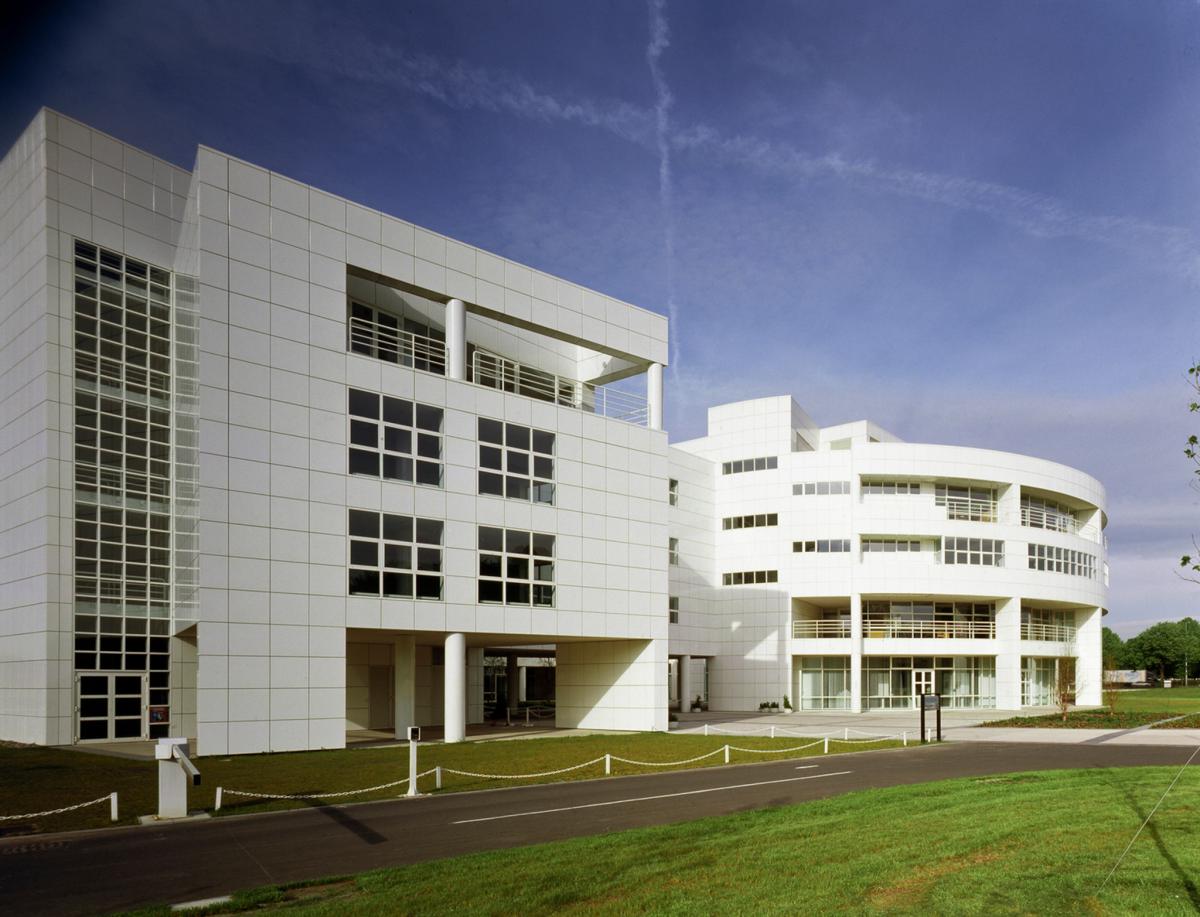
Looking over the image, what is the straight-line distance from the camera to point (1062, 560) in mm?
67562

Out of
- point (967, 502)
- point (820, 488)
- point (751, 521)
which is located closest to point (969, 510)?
point (967, 502)

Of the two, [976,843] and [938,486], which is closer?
[976,843]

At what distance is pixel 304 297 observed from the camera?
3291 centimetres

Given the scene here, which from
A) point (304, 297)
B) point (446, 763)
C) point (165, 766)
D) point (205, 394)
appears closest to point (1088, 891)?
point (165, 766)

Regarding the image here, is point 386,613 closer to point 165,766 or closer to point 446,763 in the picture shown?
point 446,763

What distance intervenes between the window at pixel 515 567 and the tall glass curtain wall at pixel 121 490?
13031 mm

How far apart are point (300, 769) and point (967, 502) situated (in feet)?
166

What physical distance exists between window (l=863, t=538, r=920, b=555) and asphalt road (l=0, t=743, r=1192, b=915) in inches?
1483

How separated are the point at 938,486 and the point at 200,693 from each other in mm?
49737

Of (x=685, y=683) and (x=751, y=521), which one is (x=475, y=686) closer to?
(x=685, y=683)

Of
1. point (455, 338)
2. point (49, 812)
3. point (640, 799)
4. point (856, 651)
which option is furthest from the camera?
point (856, 651)

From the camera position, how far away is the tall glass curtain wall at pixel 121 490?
36688 millimetres

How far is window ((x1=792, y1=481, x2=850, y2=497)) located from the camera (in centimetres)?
6272

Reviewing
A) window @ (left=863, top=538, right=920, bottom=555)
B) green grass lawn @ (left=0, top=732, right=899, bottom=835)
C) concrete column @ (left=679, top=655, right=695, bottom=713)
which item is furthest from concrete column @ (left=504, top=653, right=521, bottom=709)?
green grass lawn @ (left=0, top=732, right=899, bottom=835)
